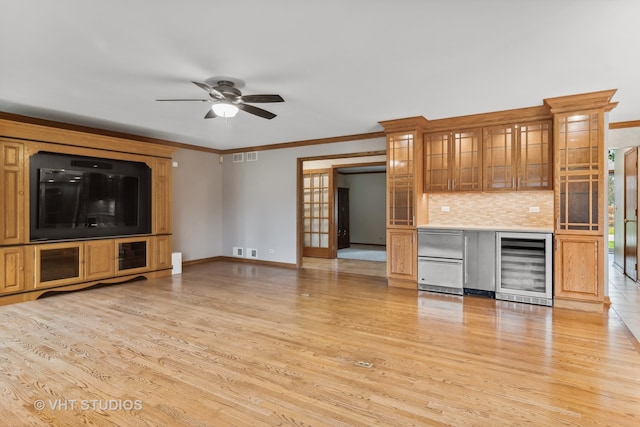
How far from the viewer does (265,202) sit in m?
7.81

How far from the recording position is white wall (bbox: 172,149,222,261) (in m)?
7.38

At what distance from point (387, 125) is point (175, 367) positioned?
4362mm

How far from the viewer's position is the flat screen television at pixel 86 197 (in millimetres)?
4982

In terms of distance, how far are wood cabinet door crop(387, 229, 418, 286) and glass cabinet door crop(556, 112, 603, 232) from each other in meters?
1.91

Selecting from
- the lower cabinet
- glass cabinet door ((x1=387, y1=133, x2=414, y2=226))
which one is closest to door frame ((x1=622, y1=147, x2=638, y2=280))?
glass cabinet door ((x1=387, y1=133, x2=414, y2=226))

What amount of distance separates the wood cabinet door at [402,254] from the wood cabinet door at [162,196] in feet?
12.9

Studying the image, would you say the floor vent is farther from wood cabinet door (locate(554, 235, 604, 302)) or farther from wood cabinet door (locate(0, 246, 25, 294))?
wood cabinet door (locate(0, 246, 25, 294))

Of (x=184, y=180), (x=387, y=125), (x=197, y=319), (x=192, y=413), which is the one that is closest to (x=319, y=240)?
(x=184, y=180)

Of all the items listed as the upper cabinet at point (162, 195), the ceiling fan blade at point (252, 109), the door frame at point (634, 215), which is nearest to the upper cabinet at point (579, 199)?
the door frame at point (634, 215)

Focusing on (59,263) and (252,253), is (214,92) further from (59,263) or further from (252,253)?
(252,253)

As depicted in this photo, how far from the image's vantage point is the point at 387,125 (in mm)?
5586

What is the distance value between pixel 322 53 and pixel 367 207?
8.57 meters

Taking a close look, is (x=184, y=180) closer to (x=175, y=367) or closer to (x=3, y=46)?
(x=3, y=46)

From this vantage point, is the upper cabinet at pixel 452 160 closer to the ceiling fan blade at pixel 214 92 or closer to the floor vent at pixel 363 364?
the ceiling fan blade at pixel 214 92
